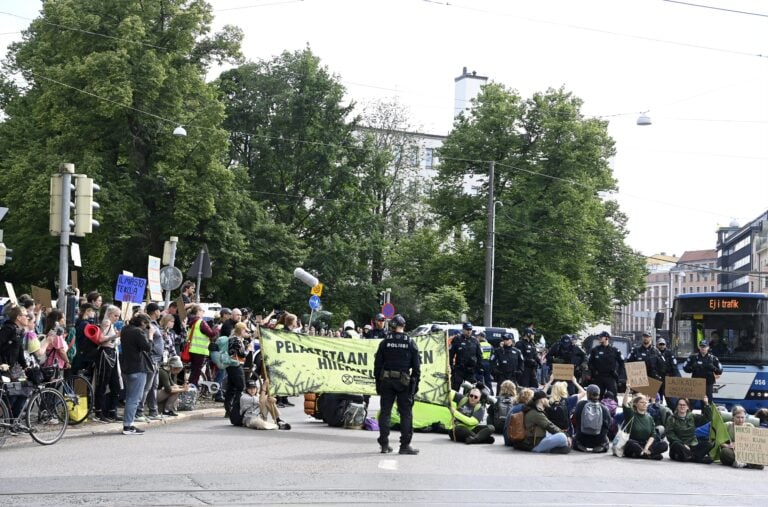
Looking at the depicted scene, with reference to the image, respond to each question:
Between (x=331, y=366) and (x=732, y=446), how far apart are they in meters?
6.29

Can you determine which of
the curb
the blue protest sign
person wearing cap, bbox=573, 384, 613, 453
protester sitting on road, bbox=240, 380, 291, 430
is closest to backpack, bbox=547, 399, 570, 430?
person wearing cap, bbox=573, 384, 613, 453

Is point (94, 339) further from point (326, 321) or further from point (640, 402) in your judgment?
point (326, 321)

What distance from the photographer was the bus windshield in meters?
26.4

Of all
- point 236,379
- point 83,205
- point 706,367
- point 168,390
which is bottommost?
point 168,390

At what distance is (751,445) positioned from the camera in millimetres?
15898

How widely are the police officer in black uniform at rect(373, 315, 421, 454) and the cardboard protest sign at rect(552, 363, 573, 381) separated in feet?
25.7

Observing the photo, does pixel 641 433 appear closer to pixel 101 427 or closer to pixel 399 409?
pixel 399 409

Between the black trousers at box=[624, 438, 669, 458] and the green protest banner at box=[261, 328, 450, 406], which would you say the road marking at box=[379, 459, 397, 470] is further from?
the green protest banner at box=[261, 328, 450, 406]

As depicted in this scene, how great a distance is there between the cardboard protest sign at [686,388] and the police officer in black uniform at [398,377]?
6655 mm

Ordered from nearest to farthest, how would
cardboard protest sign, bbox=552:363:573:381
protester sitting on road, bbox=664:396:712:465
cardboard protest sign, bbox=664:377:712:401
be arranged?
protester sitting on road, bbox=664:396:712:465
cardboard protest sign, bbox=664:377:712:401
cardboard protest sign, bbox=552:363:573:381

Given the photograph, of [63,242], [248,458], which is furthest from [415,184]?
[248,458]

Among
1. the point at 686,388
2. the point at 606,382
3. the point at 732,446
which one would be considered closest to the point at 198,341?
the point at 606,382

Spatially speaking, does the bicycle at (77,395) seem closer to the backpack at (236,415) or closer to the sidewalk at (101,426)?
the sidewalk at (101,426)

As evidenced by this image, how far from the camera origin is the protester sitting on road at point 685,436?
54.4ft
